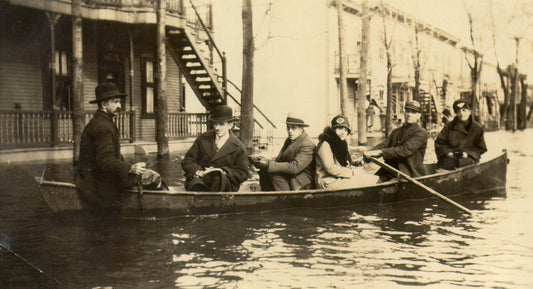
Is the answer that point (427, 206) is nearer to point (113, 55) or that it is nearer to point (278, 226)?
point (278, 226)

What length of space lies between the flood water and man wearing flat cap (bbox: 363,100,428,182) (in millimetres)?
757

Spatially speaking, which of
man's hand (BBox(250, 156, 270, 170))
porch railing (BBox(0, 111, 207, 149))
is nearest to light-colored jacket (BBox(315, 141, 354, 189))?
man's hand (BBox(250, 156, 270, 170))

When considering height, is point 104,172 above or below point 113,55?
below

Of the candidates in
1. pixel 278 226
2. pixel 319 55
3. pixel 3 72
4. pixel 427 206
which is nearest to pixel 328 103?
pixel 319 55

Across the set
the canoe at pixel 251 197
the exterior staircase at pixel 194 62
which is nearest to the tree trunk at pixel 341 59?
the exterior staircase at pixel 194 62

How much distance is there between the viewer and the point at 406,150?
38.9ft

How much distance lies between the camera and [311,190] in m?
10.8

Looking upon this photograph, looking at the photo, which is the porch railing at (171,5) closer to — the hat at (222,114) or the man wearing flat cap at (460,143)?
the man wearing flat cap at (460,143)

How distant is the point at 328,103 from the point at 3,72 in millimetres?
20151

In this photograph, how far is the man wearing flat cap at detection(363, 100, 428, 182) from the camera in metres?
11.7

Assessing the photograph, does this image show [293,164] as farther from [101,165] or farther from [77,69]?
[77,69]

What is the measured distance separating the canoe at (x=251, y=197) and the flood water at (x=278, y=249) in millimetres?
154

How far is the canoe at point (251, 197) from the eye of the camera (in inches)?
372

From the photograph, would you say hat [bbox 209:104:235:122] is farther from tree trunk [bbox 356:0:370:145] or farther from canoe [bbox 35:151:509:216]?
tree trunk [bbox 356:0:370:145]
